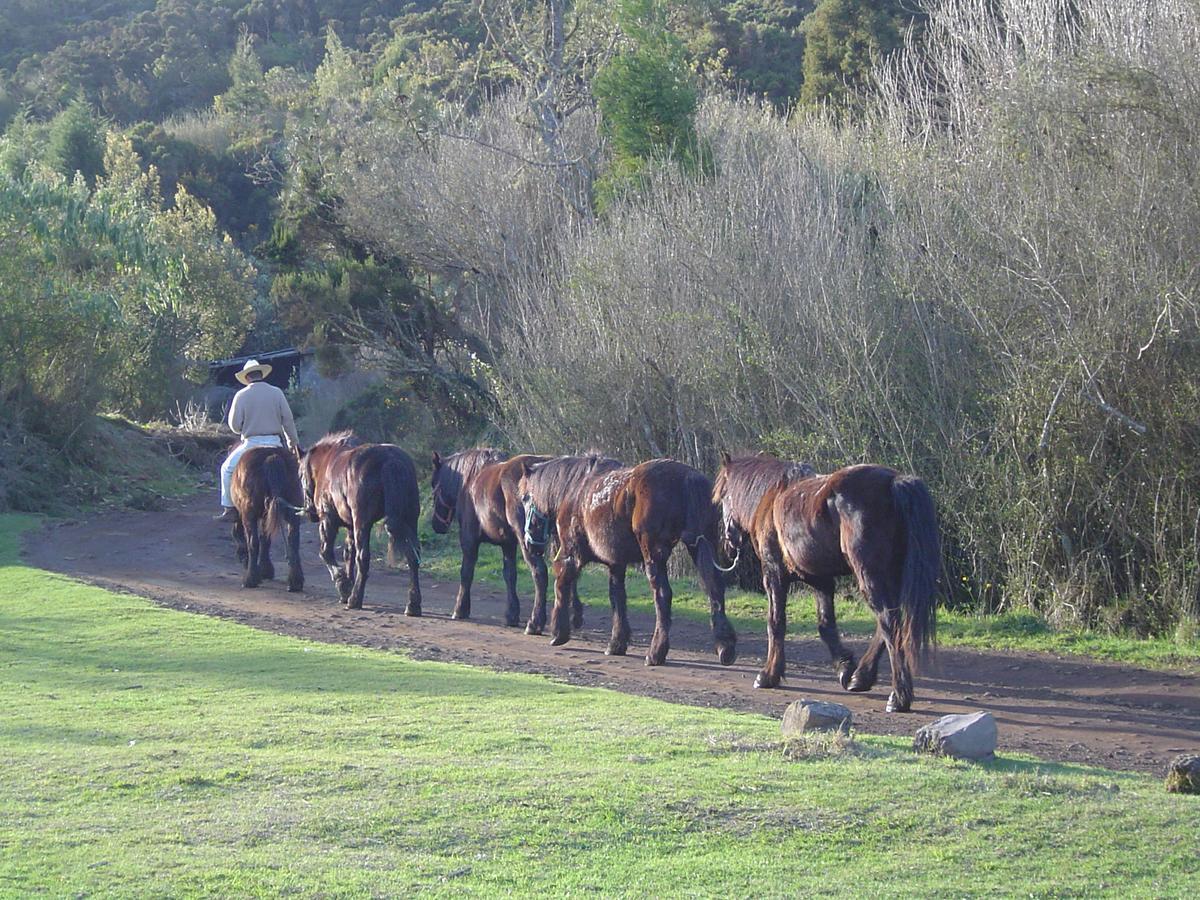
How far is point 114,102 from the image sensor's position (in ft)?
217

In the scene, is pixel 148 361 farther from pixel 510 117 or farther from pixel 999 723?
pixel 999 723

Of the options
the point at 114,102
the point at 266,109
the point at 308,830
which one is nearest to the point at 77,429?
the point at 308,830

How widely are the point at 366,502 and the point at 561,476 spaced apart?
3.08 metres

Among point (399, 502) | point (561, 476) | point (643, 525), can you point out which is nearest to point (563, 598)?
point (561, 476)

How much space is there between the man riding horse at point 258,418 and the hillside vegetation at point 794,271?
11.7ft

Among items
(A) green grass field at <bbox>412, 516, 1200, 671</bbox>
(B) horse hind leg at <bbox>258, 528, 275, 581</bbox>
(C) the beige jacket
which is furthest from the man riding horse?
(A) green grass field at <bbox>412, 516, 1200, 671</bbox>

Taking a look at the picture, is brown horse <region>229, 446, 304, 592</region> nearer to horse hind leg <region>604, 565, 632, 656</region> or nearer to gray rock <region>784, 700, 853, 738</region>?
horse hind leg <region>604, 565, 632, 656</region>

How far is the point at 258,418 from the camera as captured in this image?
682 inches

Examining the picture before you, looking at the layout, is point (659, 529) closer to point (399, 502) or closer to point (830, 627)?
point (830, 627)

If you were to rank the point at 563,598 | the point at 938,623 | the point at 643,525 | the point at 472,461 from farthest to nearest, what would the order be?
1. the point at 472,461
2. the point at 938,623
3. the point at 563,598
4. the point at 643,525

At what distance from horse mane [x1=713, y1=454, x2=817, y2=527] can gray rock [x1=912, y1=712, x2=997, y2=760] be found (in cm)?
361

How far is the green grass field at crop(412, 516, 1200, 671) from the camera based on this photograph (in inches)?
465

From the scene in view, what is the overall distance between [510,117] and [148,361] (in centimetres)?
1345

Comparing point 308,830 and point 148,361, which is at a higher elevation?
point 148,361
